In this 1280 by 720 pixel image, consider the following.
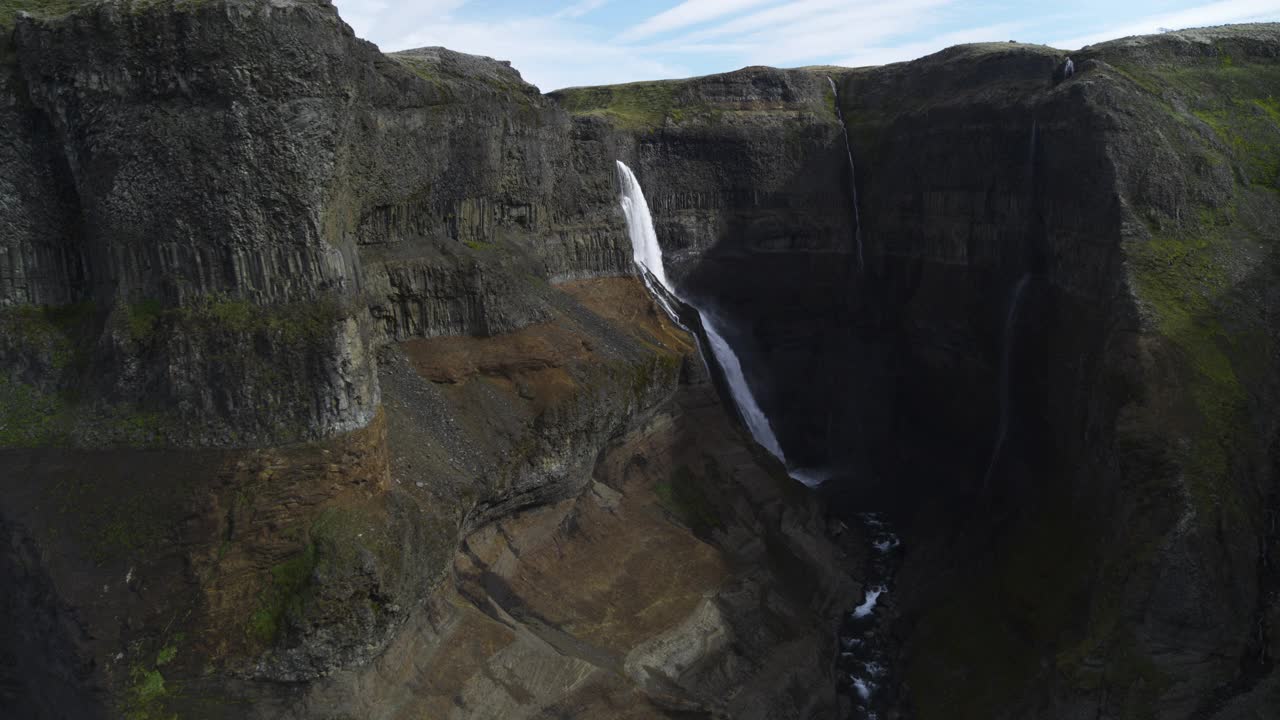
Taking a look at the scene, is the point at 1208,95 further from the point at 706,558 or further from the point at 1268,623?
the point at 706,558

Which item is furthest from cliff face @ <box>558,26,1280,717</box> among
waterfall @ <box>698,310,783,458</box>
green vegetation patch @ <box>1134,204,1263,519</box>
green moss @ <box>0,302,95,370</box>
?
green moss @ <box>0,302,95,370</box>

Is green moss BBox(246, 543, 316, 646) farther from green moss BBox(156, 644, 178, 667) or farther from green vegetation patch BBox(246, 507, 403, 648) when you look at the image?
green moss BBox(156, 644, 178, 667)

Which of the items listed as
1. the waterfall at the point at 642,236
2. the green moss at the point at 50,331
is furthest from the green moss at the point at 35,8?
the waterfall at the point at 642,236

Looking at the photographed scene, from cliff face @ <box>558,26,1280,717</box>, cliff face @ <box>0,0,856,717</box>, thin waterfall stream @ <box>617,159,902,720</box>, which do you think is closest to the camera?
cliff face @ <box>0,0,856,717</box>

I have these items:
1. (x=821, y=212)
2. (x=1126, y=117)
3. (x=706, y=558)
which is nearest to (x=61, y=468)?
(x=706, y=558)

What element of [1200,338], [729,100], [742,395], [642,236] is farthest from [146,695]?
[729,100]

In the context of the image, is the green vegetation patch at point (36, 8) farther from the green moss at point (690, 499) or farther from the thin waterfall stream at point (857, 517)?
the thin waterfall stream at point (857, 517)
